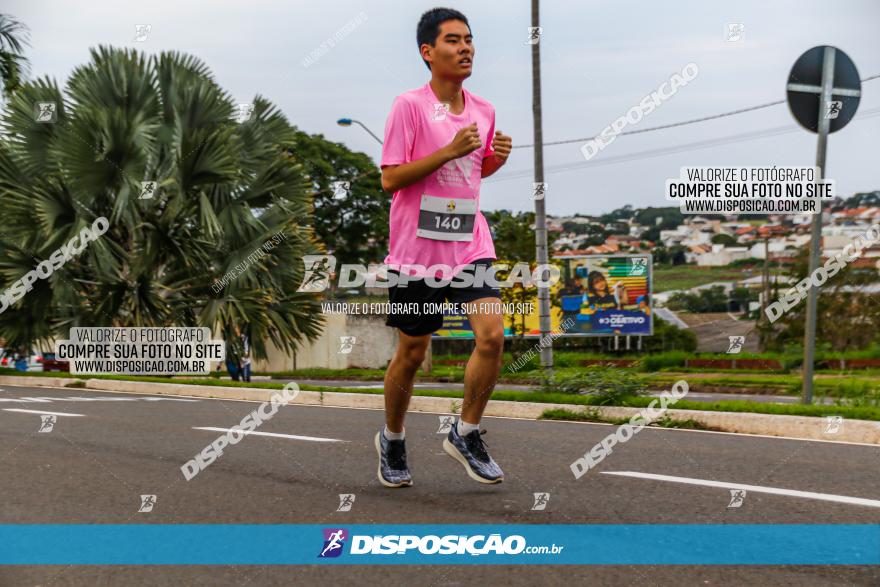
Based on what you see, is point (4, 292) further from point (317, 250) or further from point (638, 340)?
point (638, 340)

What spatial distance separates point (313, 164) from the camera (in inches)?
2152

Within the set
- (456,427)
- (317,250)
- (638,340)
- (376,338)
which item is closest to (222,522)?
(456,427)

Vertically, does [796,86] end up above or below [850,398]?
above

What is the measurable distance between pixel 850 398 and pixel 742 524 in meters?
7.80

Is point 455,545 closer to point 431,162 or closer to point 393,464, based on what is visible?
point 393,464

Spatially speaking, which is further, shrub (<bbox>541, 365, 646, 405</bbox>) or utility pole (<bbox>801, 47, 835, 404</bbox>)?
shrub (<bbox>541, 365, 646, 405</bbox>)

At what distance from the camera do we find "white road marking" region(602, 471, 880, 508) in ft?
15.0
